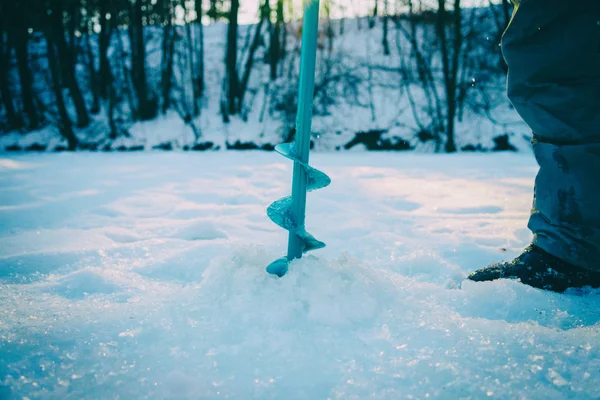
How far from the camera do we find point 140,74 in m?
9.96

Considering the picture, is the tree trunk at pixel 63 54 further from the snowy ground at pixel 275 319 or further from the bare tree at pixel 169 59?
the snowy ground at pixel 275 319

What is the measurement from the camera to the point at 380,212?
7.05 feet

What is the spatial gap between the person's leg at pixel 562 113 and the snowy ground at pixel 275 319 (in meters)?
0.18

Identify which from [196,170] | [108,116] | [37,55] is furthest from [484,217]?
[37,55]

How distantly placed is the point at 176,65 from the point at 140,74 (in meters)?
1.58

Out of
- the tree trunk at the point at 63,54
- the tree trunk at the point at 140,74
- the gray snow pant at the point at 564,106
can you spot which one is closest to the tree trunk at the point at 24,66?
the tree trunk at the point at 63,54

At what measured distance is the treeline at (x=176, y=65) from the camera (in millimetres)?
8891

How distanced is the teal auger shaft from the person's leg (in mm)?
693

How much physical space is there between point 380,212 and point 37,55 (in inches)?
582

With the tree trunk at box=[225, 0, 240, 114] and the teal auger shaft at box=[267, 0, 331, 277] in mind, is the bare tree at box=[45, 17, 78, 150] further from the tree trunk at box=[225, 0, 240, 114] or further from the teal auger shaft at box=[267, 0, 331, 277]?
the teal auger shaft at box=[267, 0, 331, 277]

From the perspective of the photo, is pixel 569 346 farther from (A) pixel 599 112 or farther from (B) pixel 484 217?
(B) pixel 484 217

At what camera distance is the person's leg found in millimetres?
1023

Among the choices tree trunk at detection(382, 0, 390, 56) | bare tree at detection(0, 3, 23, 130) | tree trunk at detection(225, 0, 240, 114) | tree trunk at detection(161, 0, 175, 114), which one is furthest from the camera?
tree trunk at detection(382, 0, 390, 56)

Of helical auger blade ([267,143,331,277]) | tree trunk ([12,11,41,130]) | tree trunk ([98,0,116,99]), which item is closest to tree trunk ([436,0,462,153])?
helical auger blade ([267,143,331,277])
